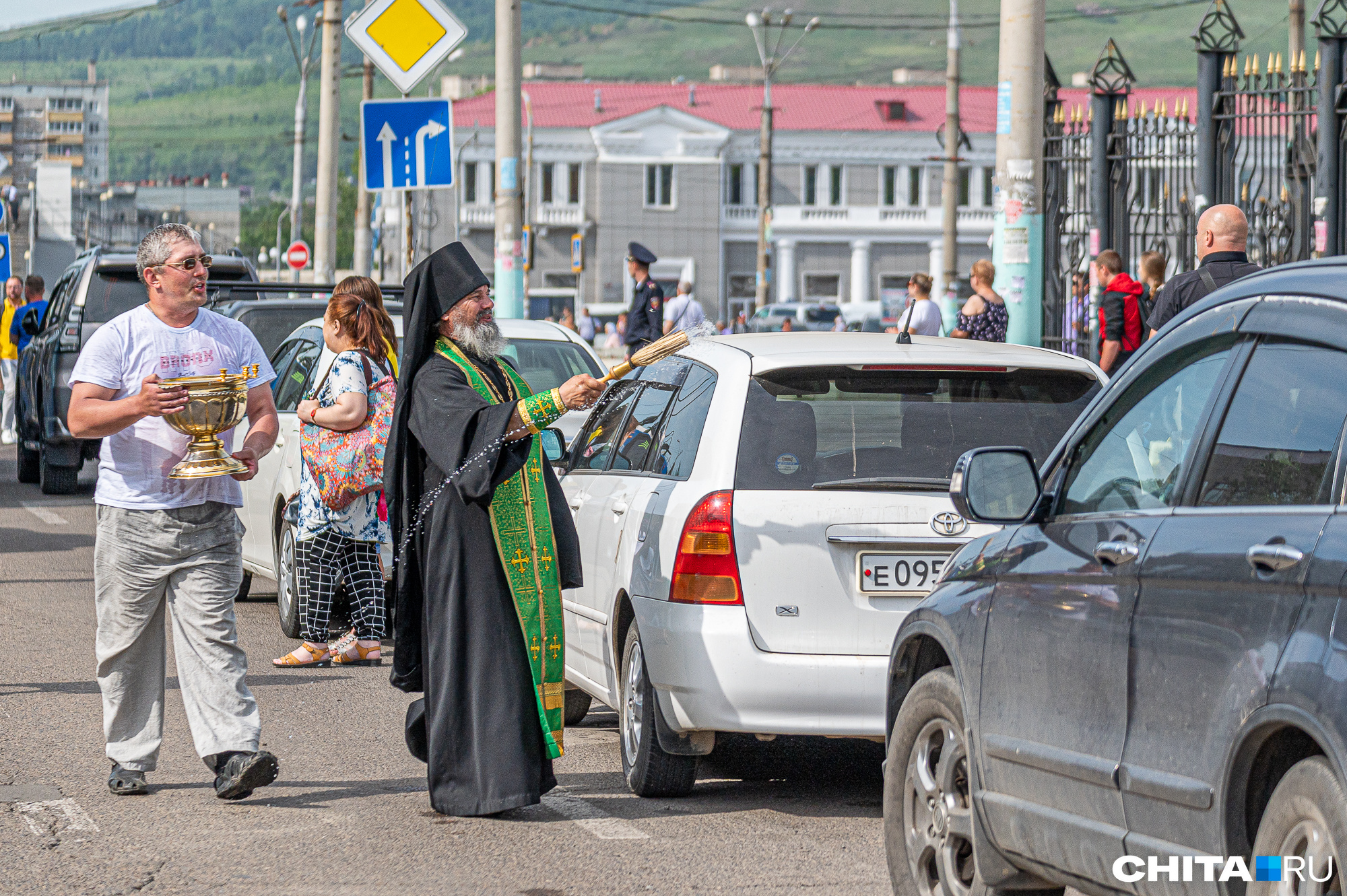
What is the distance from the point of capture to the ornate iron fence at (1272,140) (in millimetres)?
14172

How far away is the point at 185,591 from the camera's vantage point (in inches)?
252

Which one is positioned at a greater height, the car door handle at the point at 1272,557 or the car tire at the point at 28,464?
the car door handle at the point at 1272,557

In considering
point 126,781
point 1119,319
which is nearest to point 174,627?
point 126,781

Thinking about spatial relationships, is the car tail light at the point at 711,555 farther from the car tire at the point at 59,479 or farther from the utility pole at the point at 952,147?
the utility pole at the point at 952,147

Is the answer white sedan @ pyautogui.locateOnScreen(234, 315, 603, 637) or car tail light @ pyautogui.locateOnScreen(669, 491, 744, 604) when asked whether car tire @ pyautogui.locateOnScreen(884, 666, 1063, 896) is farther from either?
white sedan @ pyautogui.locateOnScreen(234, 315, 603, 637)

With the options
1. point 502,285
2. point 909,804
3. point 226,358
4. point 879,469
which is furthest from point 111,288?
point 909,804

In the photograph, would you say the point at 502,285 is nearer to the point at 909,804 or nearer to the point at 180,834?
the point at 180,834

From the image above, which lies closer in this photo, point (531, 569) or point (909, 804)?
point (909, 804)

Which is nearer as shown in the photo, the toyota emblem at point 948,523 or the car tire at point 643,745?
the toyota emblem at point 948,523

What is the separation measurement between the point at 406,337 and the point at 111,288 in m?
13.0

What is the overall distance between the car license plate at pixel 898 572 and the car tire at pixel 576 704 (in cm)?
230

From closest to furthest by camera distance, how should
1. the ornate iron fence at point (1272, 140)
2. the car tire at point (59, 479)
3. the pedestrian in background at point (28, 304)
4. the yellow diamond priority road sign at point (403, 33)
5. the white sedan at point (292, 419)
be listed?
the white sedan at point (292, 419), the yellow diamond priority road sign at point (403, 33), the ornate iron fence at point (1272, 140), the car tire at point (59, 479), the pedestrian in background at point (28, 304)

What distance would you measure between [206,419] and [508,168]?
12.1m

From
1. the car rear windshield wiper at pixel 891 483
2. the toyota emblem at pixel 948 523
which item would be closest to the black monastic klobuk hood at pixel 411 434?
the car rear windshield wiper at pixel 891 483
